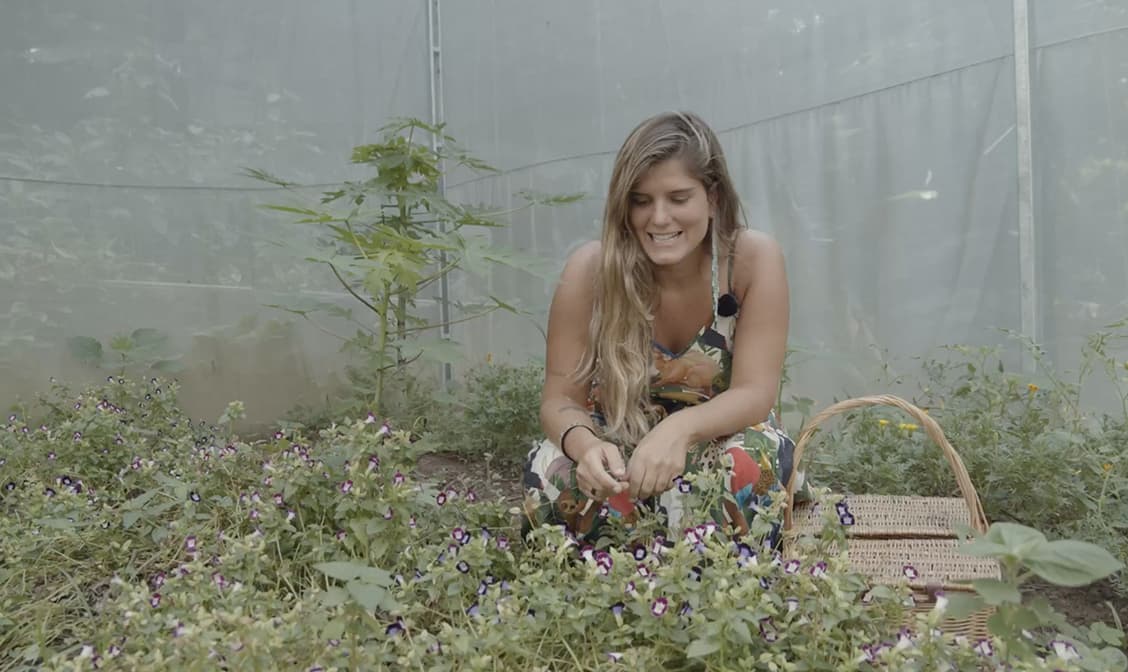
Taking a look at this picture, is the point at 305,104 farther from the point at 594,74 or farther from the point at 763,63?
the point at 763,63

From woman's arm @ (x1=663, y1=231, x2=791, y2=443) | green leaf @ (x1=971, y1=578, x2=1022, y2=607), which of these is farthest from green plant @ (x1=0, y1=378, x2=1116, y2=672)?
woman's arm @ (x1=663, y1=231, x2=791, y2=443)

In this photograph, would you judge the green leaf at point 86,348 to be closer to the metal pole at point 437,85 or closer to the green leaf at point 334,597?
the metal pole at point 437,85

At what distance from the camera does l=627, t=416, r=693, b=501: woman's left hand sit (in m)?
1.60

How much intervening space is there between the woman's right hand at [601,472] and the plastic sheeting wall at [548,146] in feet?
3.73

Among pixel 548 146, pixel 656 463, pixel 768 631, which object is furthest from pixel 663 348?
pixel 548 146

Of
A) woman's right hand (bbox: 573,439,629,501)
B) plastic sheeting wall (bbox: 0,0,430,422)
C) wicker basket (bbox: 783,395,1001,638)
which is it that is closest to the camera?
wicker basket (bbox: 783,395,1001,638)

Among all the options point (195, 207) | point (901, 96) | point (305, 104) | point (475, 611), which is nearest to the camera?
point (475, 611)

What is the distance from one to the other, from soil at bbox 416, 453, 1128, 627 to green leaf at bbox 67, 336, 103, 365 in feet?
4.47

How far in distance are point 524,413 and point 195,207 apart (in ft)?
5.92

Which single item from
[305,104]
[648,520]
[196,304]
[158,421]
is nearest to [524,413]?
[158,421]

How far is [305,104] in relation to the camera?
13.1 feet

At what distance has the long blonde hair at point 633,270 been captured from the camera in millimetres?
1780

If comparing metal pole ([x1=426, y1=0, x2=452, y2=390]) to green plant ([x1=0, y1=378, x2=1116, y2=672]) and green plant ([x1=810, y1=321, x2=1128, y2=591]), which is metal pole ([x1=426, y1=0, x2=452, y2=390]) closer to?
green plant ([x1=0, y1=378, x2=1116, y2=672])

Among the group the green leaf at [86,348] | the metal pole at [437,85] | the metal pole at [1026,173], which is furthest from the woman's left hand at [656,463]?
the metal pole at [437,85]
